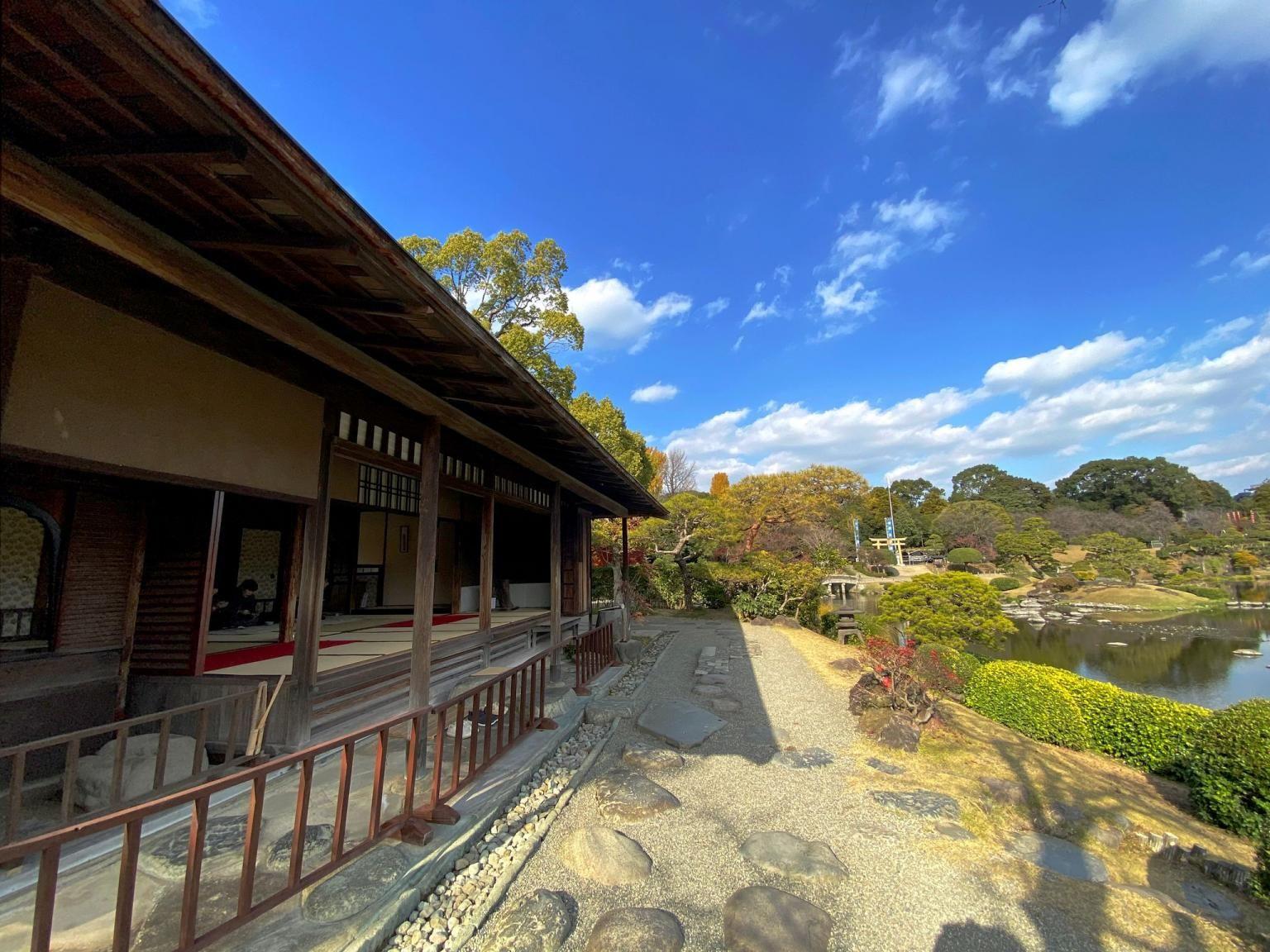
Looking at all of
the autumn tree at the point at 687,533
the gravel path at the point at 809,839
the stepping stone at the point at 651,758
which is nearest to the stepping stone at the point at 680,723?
the gravel path at the point at 809,839

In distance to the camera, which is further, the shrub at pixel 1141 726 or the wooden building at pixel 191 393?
the shrub at pixel 1141 726

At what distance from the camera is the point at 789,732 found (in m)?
5.24

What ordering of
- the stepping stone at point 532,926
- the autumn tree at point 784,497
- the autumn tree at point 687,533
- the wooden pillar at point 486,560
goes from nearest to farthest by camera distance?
the stepping stone at point 532,926
the wooden pillar at point 486,560
the autumn tree at point 687,533
the autumn tree at point 784,497

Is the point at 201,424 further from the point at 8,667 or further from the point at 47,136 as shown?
the point at 8,667

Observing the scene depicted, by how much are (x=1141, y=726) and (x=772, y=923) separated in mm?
5501

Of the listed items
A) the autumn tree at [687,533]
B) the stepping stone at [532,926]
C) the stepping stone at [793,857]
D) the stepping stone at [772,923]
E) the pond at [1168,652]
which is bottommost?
the pond at [1168,652]

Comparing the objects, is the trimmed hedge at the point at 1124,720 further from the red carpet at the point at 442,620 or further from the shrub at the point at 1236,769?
the red carpet at the point at 442,620

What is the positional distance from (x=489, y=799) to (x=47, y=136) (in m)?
3.56

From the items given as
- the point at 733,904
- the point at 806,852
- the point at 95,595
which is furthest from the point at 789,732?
the point at 95,595

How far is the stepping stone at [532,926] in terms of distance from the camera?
2.20 meters

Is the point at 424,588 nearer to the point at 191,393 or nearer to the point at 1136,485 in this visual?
the point at 191,393

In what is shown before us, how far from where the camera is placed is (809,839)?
318 centimetres

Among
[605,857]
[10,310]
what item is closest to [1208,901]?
[605,857]

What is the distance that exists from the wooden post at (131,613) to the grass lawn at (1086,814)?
5.51 m
